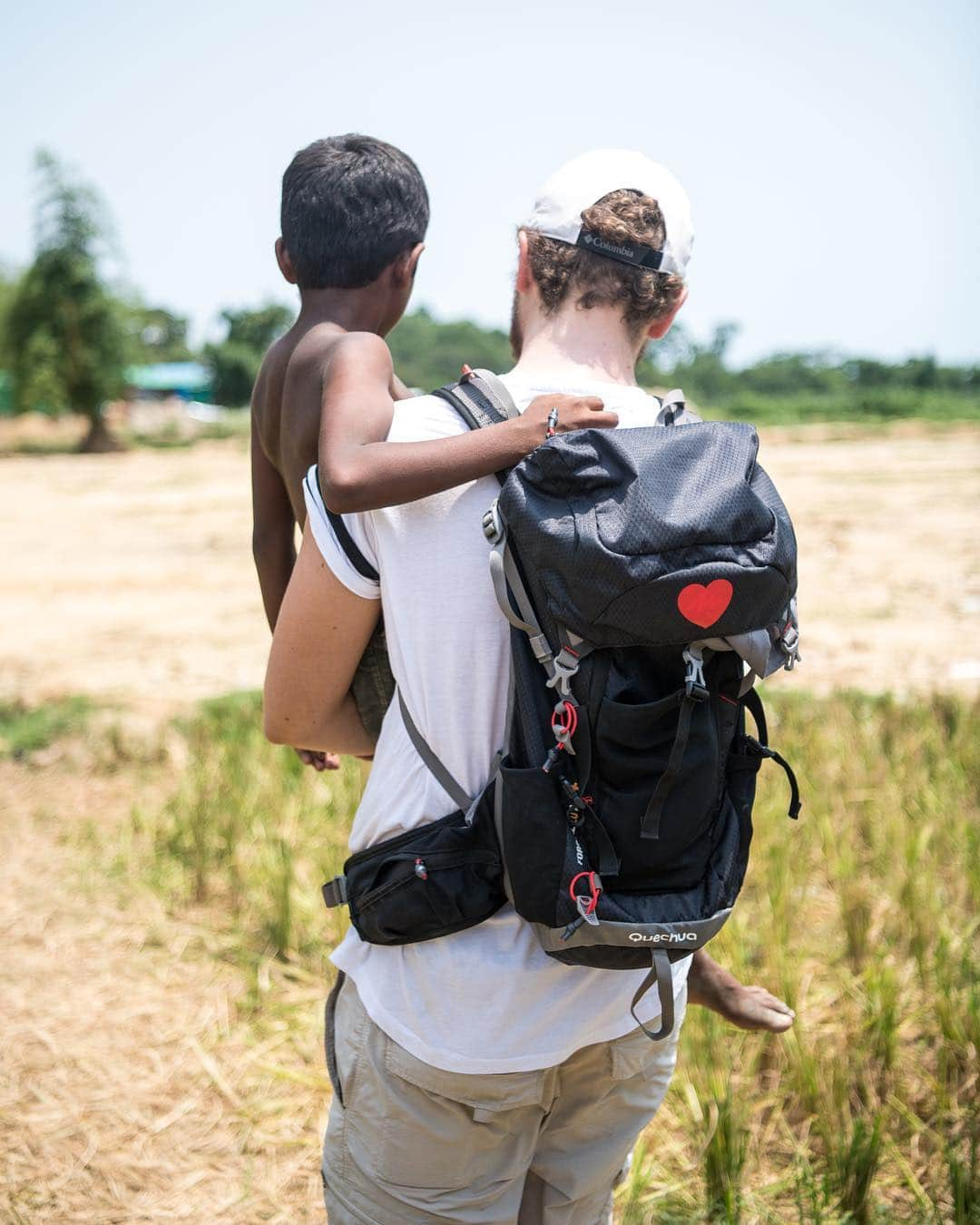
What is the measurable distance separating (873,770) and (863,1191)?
7.56ft

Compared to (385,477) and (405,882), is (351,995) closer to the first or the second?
(405,882)

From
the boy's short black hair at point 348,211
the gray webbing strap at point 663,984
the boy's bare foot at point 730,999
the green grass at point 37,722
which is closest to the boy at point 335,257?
the boy's short black hair at point 348,211

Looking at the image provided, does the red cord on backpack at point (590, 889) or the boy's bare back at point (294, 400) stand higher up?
the boy's bare back at point (294, 400)

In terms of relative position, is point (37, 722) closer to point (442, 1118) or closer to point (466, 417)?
point (442, 1118)

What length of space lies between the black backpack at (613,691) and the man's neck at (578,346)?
0.08m

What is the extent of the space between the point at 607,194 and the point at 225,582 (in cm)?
1027

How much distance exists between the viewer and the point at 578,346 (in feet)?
4.93

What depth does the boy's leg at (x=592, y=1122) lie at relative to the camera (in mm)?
1597

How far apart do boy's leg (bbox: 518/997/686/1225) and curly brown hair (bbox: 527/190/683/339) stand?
1.00 metres

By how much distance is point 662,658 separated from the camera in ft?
4.64

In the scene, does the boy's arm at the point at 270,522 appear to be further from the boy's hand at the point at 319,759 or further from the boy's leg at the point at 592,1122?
the boy's leg at the point at 592,1122

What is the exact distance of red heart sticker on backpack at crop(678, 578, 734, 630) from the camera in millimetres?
1335

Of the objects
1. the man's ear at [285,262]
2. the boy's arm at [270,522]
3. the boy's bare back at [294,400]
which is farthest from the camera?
the boy's arm at [270,522]

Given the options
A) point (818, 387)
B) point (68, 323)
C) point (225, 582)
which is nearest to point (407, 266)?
point (225, 582)
